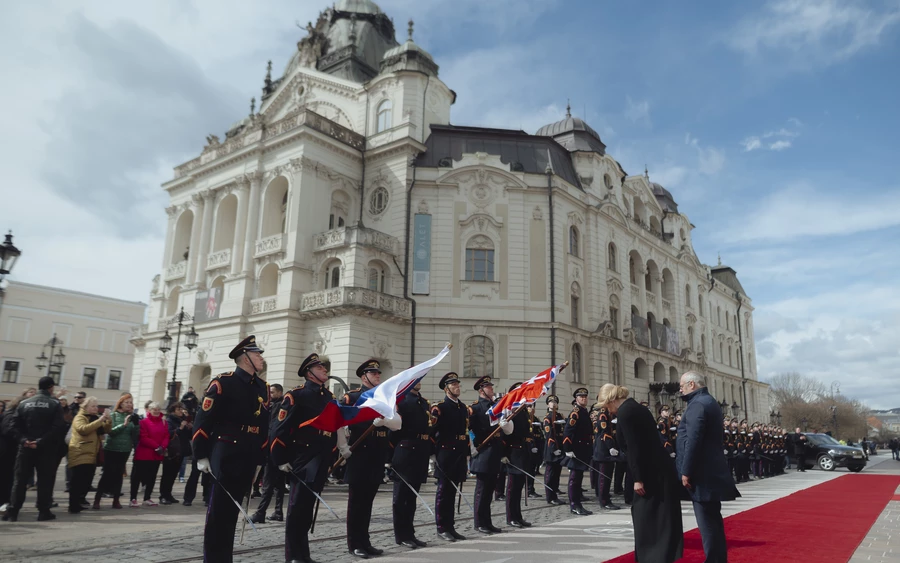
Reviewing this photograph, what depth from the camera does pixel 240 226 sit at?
34531 millimetres

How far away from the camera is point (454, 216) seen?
33.2 meters

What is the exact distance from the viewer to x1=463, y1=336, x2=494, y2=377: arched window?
104ft

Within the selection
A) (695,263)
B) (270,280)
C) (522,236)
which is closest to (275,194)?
(270,280)

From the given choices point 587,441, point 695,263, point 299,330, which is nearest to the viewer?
point 587,441

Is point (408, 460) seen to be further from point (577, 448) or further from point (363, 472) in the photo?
point (577, 448)

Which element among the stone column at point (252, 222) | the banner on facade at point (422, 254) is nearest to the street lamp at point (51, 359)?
the stone column at point (252, 222)

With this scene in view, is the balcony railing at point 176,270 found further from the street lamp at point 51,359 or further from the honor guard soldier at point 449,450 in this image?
the honor guard soldier at point 449,450

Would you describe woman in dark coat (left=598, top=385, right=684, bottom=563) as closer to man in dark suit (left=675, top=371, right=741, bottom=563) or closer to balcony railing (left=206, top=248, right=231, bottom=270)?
man in dark suit (left=675, top=371, right=741, bottom=563)

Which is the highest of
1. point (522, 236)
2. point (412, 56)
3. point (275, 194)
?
point (412, 56)

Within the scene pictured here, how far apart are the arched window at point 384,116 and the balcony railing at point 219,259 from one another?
10517mm

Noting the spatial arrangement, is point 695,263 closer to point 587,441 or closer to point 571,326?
point 571,326

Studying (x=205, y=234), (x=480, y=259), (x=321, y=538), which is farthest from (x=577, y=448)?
(x=205, y=234)

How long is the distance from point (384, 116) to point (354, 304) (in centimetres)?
1208

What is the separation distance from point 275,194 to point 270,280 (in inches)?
184
